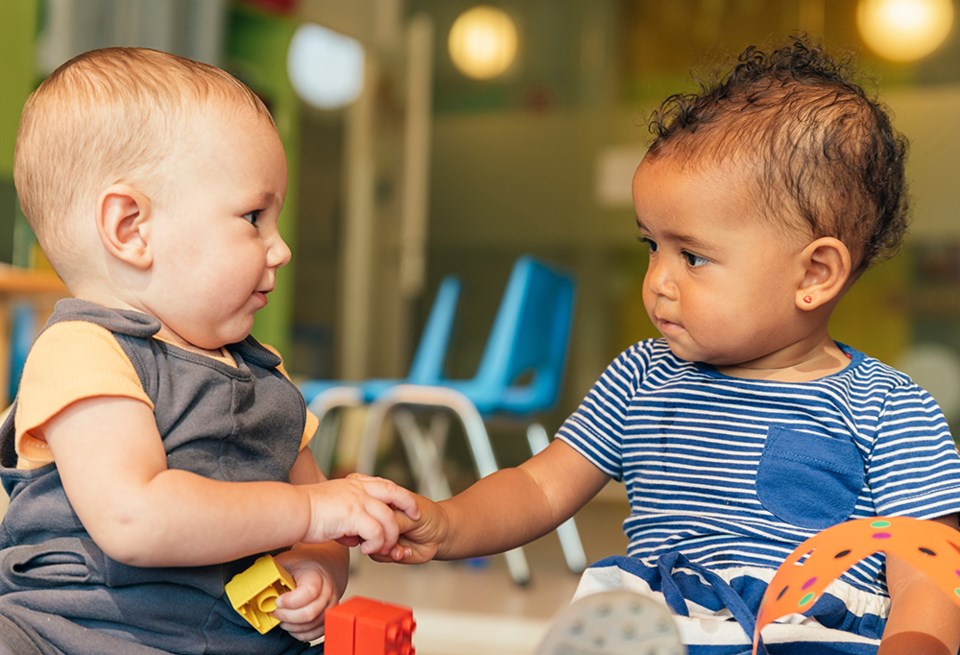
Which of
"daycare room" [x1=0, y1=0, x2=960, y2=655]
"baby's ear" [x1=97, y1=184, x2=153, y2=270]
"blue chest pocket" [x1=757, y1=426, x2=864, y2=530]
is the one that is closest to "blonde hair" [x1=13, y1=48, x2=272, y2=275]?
"baby's ear" [x1=97, y1=184, x2=153, y2=270]

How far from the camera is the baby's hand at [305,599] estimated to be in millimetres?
710

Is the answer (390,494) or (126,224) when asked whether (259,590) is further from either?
(126,224)

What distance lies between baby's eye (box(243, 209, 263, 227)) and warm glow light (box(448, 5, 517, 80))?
4.82m

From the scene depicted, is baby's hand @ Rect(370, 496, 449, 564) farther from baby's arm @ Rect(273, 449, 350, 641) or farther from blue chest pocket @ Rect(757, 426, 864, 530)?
blue chest pocket @ Rect(757, 426, 864, 530)

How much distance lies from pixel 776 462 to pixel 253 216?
1.38 ft

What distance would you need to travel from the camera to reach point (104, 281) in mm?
729

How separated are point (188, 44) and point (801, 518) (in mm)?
2974

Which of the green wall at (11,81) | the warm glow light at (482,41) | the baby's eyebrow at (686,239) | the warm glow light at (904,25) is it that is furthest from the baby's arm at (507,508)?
the warm glow light at (482,41)

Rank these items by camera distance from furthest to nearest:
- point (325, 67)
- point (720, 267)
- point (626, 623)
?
point (325, 67), point (720, 267), point (626, 623)

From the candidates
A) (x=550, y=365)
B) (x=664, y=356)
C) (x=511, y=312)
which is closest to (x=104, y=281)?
(x=664, y=356)

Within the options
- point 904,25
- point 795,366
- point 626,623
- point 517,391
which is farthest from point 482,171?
point 626,623

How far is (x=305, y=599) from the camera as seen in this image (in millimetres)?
713

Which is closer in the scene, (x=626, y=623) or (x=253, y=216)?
(x=626, y=623)

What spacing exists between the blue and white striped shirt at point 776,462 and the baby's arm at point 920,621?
5 cm
